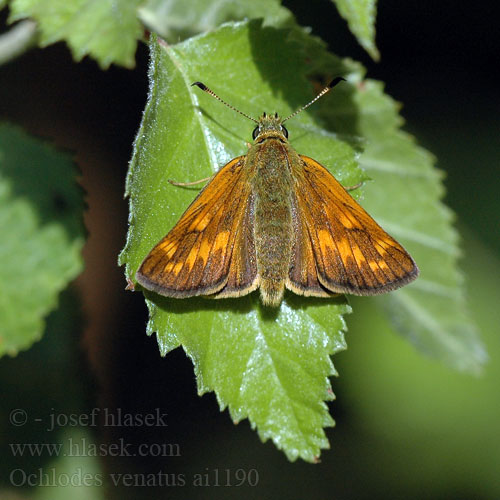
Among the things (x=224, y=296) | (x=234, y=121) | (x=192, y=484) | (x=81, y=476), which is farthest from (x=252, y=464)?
(x=234, y=121)

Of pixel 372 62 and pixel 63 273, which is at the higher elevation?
pixel 372 62

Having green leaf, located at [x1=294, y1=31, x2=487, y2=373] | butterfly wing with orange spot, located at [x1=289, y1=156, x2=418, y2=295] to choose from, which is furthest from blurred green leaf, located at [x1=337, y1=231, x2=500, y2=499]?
butterfly wing with orange spot, located at [x1=289, y1=156, x2=418, y2=295]

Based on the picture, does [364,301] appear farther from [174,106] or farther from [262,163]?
[174,106]

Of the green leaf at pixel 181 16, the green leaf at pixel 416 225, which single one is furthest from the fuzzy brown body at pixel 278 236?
the green leaf at pixel 181 16

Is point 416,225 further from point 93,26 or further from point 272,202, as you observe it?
point 93,26

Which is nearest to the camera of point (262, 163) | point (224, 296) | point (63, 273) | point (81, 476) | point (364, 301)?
point (224, 296)

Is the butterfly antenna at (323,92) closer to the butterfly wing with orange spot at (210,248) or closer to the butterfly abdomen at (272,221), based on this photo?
the butterfly abdomen at (272,221)

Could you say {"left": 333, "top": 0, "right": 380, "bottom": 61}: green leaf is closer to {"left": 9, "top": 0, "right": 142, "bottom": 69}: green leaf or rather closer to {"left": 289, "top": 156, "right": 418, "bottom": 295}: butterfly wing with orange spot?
{"left": 289, "top": 156, "right": 418, "bottom": 295}: butterfly wing with orange spot
